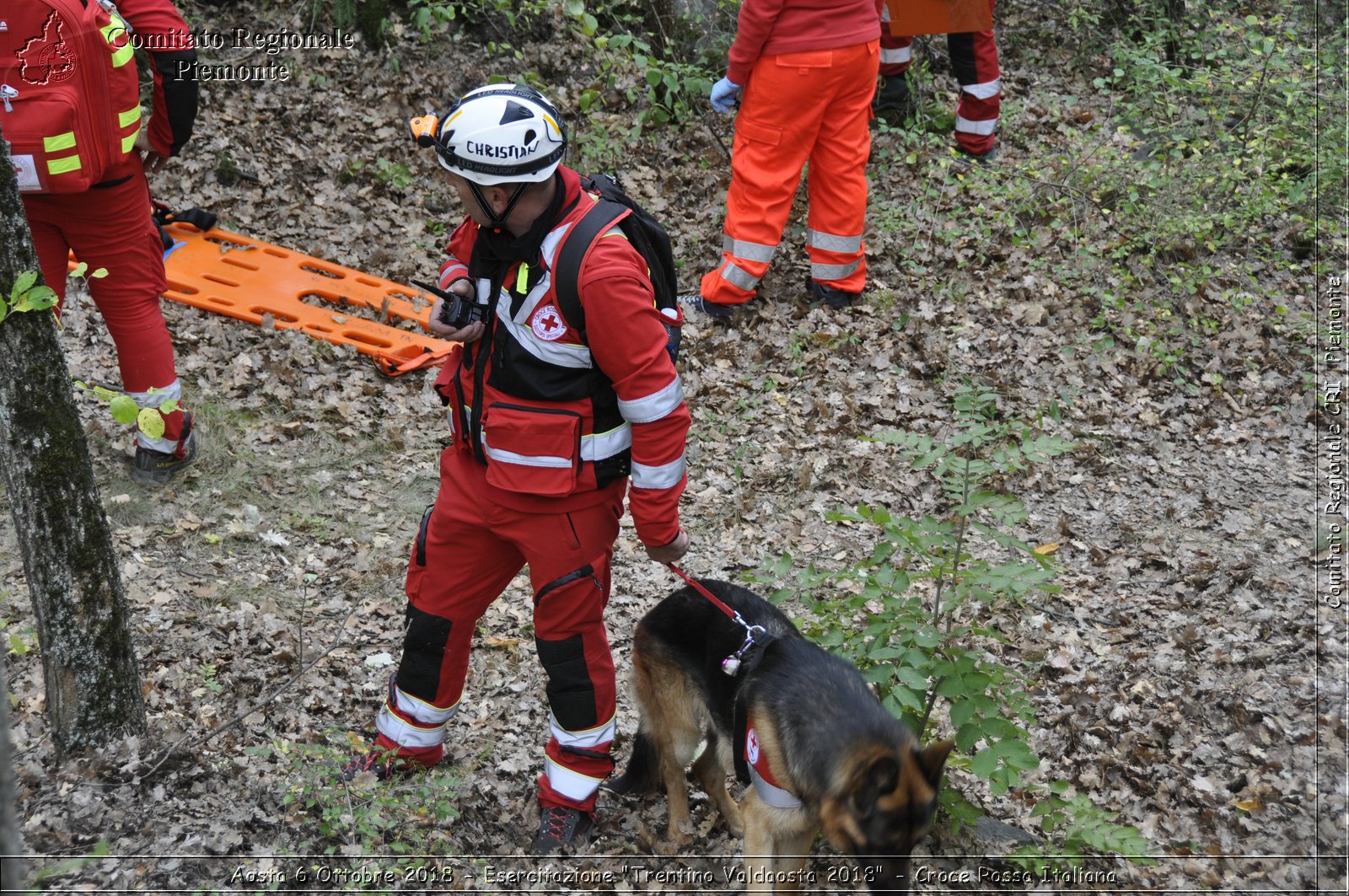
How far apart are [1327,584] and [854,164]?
4041mm

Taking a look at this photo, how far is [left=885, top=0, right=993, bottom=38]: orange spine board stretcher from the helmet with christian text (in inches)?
262

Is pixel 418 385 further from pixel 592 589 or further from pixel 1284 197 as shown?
pixel 1284 197

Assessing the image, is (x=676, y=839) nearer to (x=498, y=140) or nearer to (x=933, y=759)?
(x=933, y=759)

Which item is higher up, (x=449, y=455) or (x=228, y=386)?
(x=449, y=455)

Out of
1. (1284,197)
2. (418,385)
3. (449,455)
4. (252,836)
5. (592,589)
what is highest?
(449,455)

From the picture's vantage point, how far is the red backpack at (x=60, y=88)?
4.57 metres

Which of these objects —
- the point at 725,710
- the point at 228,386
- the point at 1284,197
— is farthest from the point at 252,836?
the point at 1284,197

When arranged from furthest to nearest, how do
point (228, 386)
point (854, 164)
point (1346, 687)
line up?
point (854, 164) < point (228, 386) < point (1346, 687)

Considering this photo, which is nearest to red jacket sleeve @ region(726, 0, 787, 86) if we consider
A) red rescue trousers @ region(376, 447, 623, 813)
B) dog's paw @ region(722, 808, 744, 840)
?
red rescue trousers @ region(376, 447, 623, 813)

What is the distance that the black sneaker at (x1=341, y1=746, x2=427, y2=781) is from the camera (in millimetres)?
3965

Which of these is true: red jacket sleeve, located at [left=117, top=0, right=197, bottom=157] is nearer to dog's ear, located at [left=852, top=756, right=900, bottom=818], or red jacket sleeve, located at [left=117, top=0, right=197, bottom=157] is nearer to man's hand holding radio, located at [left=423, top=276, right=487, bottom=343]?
man's hand holding radio, located at [left=423, top=276, right=487, bottom=343]

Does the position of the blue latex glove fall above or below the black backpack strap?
below

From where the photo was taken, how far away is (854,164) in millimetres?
7402

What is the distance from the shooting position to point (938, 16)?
29.2 feet
